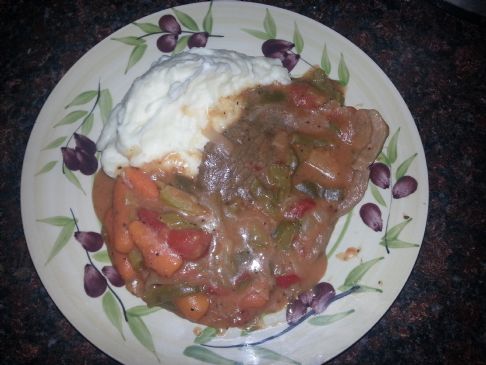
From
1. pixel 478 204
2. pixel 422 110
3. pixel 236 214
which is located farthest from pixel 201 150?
pixel 478 204

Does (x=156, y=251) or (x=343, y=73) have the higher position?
(x=343, y=73)

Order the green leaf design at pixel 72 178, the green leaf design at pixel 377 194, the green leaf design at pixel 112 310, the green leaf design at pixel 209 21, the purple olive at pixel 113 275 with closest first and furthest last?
the green leaf design at pixel 112 310
the purple olive at pixel 113 275
the green leaf design at pixel 377 194
the green leaf design at pixel 72 178
the green leaf design at pixel 209 21

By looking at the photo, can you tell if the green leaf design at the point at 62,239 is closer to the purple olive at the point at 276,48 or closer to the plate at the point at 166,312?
the plate at the point at 166,312

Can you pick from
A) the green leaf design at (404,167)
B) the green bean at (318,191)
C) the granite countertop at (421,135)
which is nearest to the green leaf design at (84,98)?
the granite countertop at (421,135)

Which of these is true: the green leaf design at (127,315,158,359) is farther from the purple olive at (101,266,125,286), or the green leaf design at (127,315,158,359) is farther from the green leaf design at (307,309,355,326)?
the green leaf design at (307,309,355,326)

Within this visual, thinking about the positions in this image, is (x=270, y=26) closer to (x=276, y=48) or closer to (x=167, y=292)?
(x=276, y=48)

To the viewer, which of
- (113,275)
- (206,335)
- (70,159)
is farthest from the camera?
(70,159)

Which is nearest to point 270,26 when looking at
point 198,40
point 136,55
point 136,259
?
point 198,40

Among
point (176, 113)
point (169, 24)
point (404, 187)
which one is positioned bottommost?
point (404, 187)
